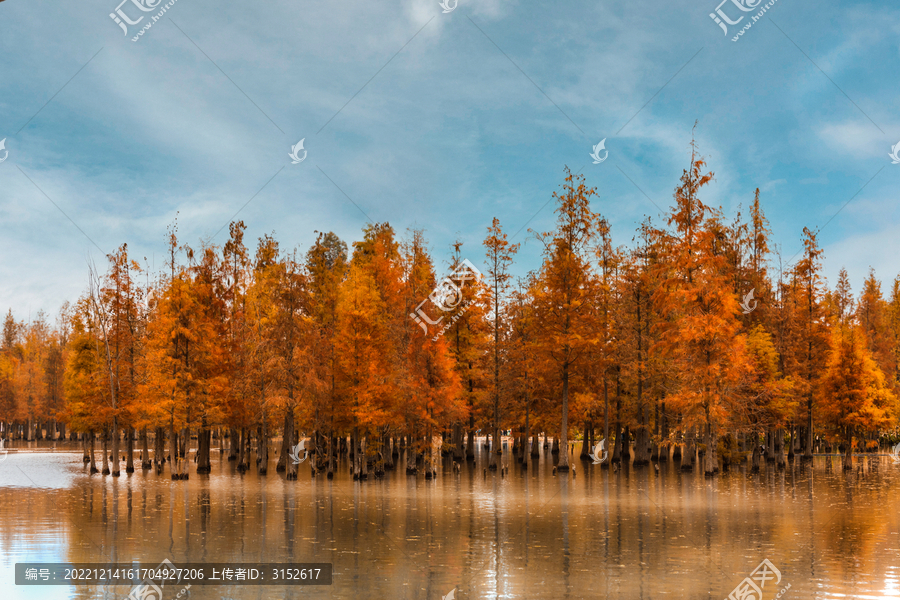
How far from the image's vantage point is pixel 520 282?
62.6 metres

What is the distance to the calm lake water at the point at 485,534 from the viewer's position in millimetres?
14820

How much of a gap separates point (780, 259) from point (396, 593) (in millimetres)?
53595

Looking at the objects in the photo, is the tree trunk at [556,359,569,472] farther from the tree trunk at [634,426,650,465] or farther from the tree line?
the tree trunk at [634,426,650,465]

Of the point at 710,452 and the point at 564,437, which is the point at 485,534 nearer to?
the point at 564,437

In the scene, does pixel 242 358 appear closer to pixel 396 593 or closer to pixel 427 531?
pixel 427 531

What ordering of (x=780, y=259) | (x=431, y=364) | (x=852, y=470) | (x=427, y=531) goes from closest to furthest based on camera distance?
(x=427, y=531) < (x=431, y=364) < (x=852, y=470) < (x=780, y=259)

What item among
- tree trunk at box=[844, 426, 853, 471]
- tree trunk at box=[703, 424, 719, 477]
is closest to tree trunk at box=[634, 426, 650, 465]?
tree trunk at box=[703, 424, 719, 477]

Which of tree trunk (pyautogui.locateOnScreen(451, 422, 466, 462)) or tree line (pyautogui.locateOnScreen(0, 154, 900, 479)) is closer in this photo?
tree line (pyautogui.locateOnScreen(0, 154, 900, 479))

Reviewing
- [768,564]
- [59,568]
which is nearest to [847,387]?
[768,564]

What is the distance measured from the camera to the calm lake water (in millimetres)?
14820

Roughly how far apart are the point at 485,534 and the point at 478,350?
33.5m

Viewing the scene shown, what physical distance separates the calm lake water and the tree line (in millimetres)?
6321

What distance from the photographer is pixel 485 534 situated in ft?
70.3

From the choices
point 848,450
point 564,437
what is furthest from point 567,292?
point 848,450
